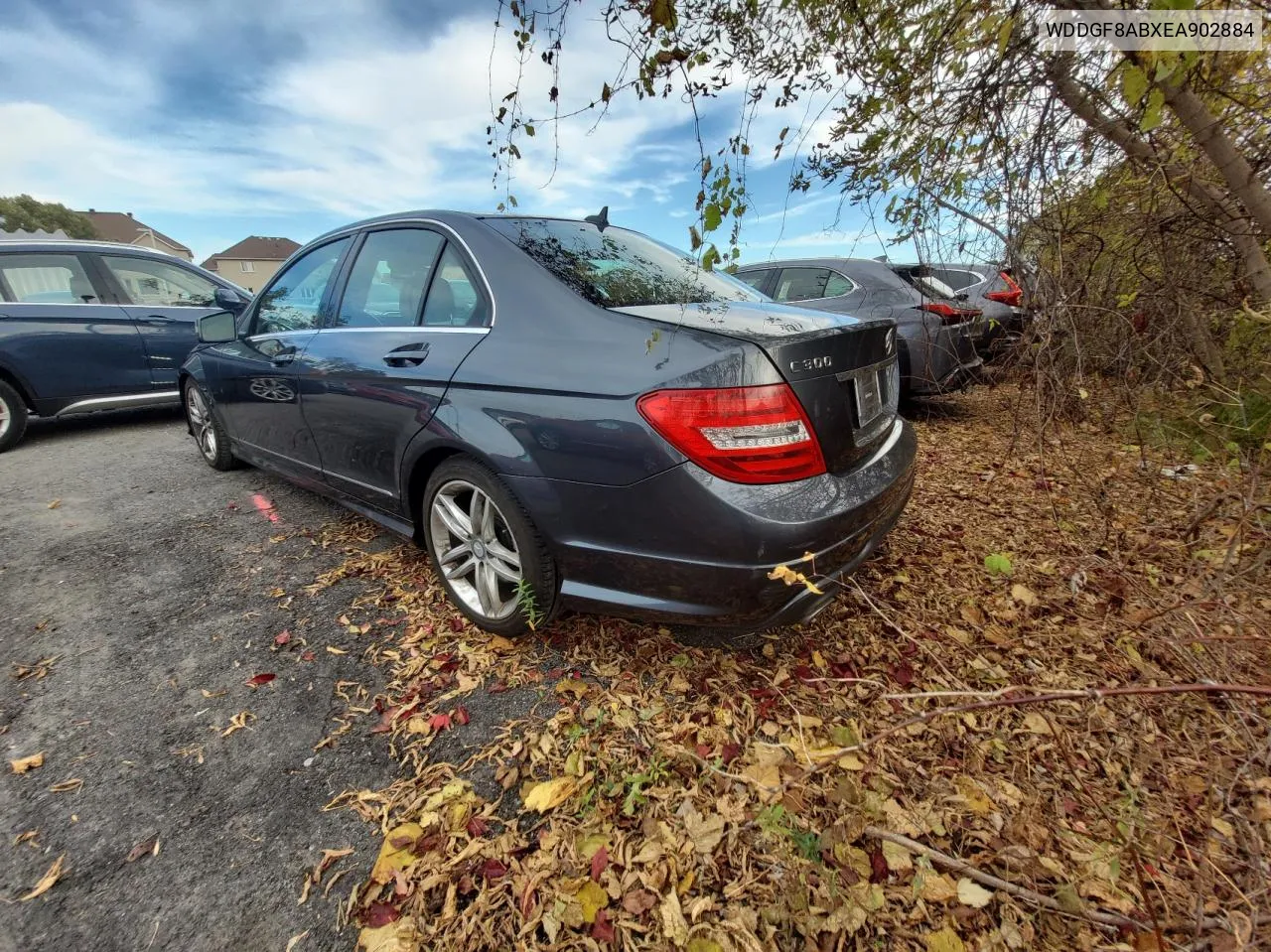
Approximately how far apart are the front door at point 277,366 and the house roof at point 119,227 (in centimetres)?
6580

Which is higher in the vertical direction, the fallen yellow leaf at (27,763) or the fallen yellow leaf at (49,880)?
the fallen yellow leaf at (27,763)

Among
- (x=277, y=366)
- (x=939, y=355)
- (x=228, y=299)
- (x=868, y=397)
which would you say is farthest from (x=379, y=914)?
(x=228, y=299)

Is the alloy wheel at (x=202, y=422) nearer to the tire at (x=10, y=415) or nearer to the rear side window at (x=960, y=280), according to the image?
the tire at (x=10, y=415)

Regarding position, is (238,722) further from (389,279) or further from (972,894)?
(972,894)

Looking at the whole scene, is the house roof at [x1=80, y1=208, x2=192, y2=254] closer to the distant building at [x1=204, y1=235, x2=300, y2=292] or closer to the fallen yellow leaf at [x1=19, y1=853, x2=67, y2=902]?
the distant building at [x1=204, y1=235, x2=300, y2=292]

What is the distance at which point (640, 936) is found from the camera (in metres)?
1.31

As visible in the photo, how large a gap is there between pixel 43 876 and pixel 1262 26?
183 inches

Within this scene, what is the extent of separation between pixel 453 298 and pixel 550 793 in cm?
187

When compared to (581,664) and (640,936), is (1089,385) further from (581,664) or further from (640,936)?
(640,936)

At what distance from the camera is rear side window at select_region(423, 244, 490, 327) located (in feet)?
7.00

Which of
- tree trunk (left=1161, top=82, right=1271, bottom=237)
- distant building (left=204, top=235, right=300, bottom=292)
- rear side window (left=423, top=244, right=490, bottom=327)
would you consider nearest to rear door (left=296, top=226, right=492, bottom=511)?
rear side window (left=423, top=244, right=490, bottom=327)

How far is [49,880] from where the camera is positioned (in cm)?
141

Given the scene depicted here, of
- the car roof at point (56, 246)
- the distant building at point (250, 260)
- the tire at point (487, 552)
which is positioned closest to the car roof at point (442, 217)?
the tire at point (487, 552)

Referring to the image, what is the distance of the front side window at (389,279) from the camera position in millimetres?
2418
